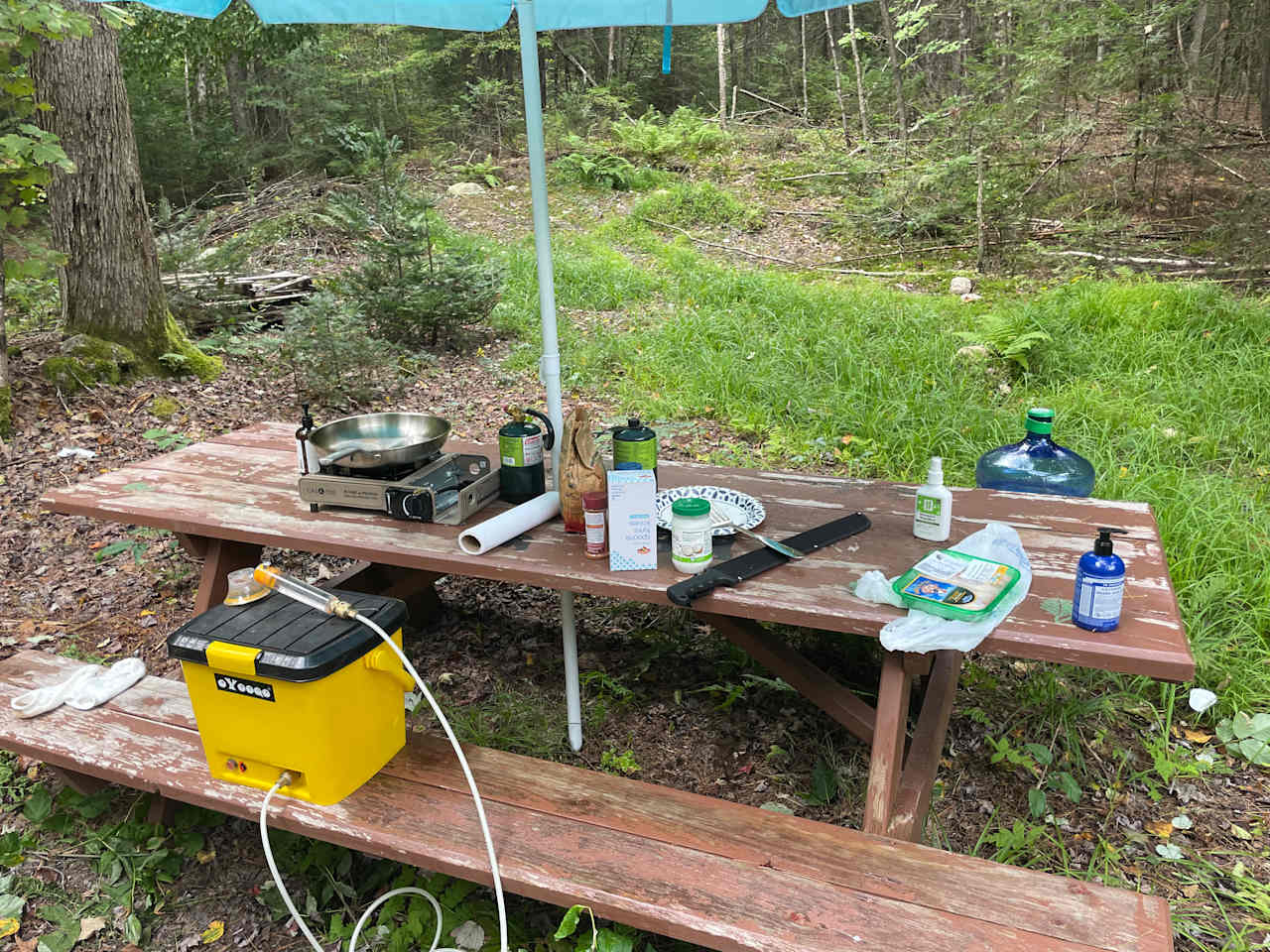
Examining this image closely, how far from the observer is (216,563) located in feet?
9.29

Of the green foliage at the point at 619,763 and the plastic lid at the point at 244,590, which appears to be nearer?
the plastic lid at the point at 244,590

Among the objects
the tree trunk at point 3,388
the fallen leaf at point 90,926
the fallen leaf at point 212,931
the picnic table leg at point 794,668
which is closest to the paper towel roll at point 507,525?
the picnic table leg at point 794,668

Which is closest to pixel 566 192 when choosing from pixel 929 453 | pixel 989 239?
pixel 989 239

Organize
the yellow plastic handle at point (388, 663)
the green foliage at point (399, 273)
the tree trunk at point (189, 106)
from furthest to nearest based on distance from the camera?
the tree trunk at point (189, 106)
the green foliage at point (399, 273)
the yellow plastic handle at point (388, 663)

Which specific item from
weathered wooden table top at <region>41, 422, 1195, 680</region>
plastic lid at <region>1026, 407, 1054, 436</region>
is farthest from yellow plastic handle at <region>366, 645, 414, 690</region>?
plastic lid at <region>1026, 407, 1054, 436</region>

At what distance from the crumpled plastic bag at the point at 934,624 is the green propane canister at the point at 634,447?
609 millimetres

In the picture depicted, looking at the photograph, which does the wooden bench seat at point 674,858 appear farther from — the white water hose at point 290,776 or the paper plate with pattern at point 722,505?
the paper plate with pattern at point 722,505

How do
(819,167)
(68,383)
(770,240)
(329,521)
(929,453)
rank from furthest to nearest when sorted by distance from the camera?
Answer: (819,167) → (770,240) → (68,383) → (929,453) → (329,521)

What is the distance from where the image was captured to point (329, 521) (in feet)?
8.39

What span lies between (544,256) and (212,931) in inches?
77.0

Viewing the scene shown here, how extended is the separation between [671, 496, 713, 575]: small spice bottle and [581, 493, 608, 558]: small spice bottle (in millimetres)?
188

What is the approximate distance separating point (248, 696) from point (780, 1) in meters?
2.38

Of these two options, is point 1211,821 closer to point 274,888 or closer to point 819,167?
point 274,888

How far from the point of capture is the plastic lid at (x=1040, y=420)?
2.55m
